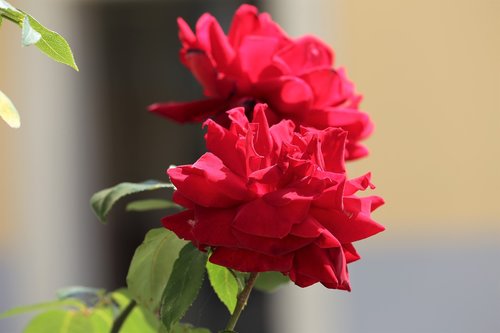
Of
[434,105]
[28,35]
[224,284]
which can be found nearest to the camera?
[28,35]

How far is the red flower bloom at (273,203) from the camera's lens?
1.24 ft

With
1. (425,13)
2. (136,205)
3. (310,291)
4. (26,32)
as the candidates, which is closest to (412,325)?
(310,291)

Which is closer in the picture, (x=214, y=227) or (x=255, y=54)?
(x=214, y=227)

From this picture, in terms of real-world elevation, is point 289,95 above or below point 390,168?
above

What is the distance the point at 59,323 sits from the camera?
1.84ft

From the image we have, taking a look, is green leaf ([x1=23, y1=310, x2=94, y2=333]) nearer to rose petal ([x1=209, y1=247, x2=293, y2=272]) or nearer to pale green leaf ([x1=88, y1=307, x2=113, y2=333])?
pale green leaf ([x1=88, y1=307, x2=113, y2=333])

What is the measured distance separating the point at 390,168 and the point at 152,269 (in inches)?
90.0

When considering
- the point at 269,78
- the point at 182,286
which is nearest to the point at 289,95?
the point at 269,78

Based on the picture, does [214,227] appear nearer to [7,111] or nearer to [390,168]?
[7,111]

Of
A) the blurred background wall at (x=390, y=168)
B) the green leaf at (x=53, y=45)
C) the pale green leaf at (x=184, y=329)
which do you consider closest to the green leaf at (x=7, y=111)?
the green leaf at (x=53, y=45)

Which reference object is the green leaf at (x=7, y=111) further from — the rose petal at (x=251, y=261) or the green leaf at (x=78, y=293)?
the green leaf at (x=78, y=293)

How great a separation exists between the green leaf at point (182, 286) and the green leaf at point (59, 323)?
0.45 feet

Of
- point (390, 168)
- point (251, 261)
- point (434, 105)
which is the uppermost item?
point (251, 261)

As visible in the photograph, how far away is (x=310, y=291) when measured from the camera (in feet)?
9.19
